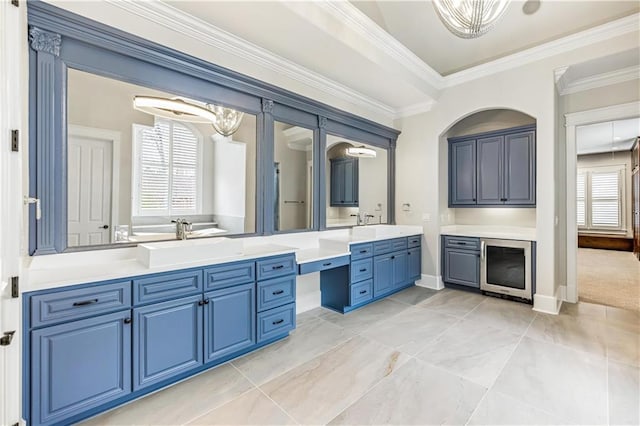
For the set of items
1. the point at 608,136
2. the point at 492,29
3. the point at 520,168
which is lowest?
the point at 520,168

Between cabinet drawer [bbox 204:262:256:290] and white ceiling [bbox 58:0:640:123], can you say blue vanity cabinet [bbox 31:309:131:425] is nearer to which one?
cabinet drawer [bbox 204:262:256:290]

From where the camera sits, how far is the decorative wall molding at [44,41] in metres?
1.87

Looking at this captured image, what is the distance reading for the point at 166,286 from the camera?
206cm

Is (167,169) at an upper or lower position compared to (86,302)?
upper

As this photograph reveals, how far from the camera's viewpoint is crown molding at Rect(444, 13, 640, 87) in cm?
304

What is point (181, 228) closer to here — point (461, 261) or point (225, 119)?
point (225, 119)

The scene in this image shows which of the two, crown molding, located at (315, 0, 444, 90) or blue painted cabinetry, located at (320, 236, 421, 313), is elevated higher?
crown molding, located at (315, 0, 444, 90)

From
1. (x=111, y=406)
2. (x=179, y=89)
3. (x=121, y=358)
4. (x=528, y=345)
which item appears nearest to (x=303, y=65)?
(x=179, y=89)

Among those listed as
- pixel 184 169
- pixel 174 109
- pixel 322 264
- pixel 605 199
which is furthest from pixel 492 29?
pixel 605 199

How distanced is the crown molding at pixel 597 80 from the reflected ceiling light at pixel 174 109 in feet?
13.7

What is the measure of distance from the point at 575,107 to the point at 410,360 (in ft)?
13.2

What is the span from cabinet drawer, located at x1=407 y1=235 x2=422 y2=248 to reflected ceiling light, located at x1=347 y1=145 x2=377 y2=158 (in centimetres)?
142

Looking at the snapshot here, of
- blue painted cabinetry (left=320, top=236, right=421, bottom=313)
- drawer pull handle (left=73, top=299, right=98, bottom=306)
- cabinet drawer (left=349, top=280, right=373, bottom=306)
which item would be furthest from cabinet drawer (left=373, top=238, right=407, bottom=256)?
drawer pull handle (left=73, top=299, right=98, bottom=306)

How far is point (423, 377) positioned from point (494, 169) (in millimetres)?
3399
